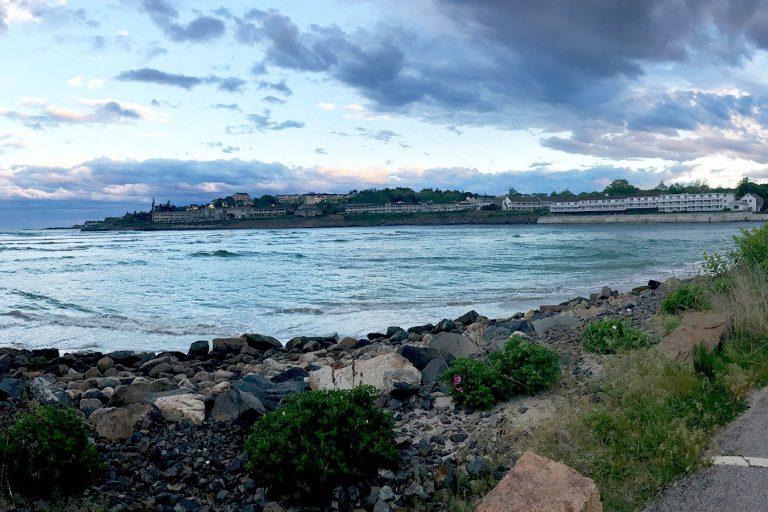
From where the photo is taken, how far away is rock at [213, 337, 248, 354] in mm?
12977

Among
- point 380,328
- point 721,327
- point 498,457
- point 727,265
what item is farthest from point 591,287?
point 498,457

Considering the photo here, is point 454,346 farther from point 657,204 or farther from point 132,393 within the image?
point 657,204

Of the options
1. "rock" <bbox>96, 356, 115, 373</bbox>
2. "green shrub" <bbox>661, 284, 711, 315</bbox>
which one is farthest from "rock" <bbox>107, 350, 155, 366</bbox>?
"green shrub" <bbox>661, 284, 711, 315</bbox>

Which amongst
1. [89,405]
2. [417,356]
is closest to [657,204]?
[417,356]

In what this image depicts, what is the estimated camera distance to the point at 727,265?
14.6 meters

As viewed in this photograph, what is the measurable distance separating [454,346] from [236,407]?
449 cm

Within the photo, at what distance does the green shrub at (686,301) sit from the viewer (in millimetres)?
10531

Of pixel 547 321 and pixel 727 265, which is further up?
pixel 727 265

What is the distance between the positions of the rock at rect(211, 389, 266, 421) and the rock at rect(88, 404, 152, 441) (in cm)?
69

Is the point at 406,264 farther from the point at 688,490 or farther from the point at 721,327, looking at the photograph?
the point at 688,490

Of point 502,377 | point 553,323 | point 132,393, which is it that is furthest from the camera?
point 553,323

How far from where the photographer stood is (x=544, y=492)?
13.5ft

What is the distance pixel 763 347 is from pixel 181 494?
681 centimetres

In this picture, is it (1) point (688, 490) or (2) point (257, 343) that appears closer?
(1) point (688, 490)
